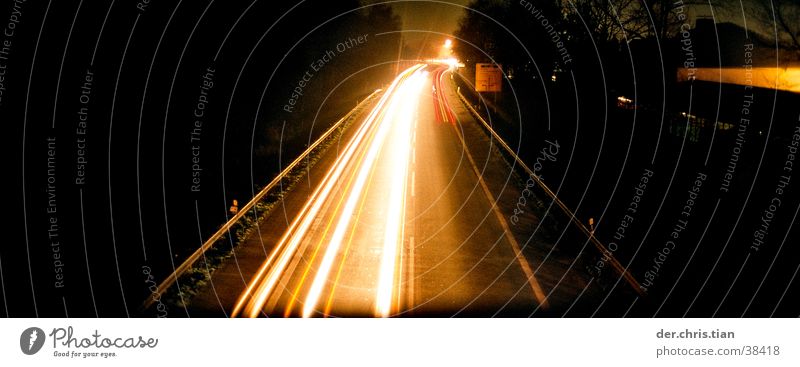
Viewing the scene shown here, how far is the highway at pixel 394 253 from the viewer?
13406 millimetres

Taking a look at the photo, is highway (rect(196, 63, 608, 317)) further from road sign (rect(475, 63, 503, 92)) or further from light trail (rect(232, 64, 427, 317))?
road sign (rect(475, 63, 503, 92))

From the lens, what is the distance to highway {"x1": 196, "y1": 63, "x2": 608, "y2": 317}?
13.4 m

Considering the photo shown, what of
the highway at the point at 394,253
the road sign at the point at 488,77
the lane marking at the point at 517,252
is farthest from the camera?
the road sign at the point at 488,77

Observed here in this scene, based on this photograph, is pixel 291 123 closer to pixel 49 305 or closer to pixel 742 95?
pixel 742 95
